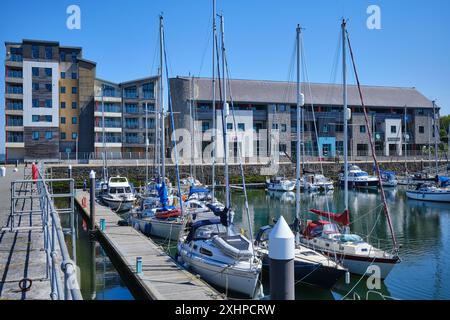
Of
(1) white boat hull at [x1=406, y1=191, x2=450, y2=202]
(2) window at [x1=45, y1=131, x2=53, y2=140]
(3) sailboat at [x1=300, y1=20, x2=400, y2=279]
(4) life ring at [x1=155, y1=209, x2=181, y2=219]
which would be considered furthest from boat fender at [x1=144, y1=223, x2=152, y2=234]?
(2) window at [x1=45, y1=131, x2=53, y2=140]

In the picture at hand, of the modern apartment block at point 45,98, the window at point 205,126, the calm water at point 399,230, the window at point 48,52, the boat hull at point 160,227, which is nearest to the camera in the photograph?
the calm water at point 399,230

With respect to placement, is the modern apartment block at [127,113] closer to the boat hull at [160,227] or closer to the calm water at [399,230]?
the calm water at [399,230]

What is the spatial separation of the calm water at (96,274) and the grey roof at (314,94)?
158 feet

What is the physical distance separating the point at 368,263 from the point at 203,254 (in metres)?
6.99

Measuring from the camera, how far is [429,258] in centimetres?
2267

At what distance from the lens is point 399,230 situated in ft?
102

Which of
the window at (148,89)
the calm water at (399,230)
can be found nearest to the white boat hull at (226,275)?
the calm water at (399,230)

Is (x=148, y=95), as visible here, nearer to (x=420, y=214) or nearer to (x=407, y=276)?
(x=420, y=214)

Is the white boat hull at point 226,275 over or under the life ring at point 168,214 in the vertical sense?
under

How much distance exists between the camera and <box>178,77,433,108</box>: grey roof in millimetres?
74688

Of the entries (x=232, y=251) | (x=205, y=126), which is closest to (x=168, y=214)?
(x=232, y=251)

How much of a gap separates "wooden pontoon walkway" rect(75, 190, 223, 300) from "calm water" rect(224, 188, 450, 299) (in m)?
3.98

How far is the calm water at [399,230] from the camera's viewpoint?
57.8 ft

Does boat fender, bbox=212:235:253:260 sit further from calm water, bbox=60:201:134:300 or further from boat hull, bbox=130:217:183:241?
boat hull, bbox=130:217:183:241
